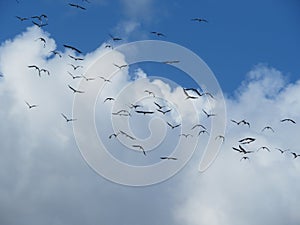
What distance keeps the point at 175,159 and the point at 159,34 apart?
1750 cm

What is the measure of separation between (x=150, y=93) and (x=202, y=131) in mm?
9244

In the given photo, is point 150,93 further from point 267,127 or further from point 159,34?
point 267,127

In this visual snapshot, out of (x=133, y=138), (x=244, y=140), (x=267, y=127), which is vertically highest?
(x=133, y=138)

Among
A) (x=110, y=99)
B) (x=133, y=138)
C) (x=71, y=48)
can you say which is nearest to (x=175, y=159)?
(x=133, y=138)

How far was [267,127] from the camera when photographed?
5975cm

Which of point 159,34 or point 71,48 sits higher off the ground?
point 159,34

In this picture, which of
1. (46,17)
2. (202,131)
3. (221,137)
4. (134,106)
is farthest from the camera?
(221,137)

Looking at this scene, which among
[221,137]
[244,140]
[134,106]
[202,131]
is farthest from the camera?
[221,137]

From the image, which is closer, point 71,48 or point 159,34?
point 71,48

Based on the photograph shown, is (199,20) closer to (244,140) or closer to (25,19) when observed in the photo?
(244,140)

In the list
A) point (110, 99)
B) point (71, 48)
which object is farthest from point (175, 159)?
point (71, 48)

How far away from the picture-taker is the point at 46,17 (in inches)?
2210

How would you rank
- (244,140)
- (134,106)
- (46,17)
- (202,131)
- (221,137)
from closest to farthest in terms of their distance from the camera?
1. (244,140)
2. (46,17)
3. (134,106)
4. (202,131)
5. (221,137)

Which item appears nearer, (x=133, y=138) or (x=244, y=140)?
(x=244, y=140)
